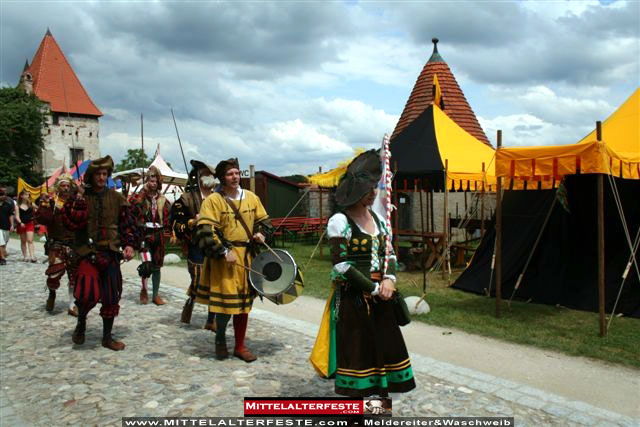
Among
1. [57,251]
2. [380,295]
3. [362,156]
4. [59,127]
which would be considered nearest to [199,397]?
[380,295]

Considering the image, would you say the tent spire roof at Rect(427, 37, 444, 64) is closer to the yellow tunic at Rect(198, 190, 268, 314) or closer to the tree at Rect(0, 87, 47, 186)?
the yellow tunic at Rect(198, 190, 268, 314)

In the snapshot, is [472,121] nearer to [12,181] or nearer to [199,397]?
[199,397]

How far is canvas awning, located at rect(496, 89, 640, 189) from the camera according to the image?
19.6 feet

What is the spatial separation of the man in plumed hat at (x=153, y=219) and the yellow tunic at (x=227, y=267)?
2.58 m

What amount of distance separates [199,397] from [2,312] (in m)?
4.74

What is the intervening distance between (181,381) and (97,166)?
7.72 ft

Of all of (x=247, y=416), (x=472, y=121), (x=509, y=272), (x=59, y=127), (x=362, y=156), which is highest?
(x=59, y=127)

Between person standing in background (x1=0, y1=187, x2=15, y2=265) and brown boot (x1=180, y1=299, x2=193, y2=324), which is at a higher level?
person standing in background (x1=0, y1=187, x2=15, y2=265)

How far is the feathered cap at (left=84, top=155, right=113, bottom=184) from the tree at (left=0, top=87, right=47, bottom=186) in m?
35.5

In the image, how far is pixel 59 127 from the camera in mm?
45406

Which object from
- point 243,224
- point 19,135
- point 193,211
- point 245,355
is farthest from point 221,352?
point 19,135

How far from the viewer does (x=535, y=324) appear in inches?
257

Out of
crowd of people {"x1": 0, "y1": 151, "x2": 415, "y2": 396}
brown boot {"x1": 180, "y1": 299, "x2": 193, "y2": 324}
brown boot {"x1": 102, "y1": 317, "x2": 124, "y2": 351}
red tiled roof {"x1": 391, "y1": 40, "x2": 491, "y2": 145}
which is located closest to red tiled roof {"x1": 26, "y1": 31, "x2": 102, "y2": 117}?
red tiled roof {"x1": 391, "y1": 40, "x2": 491, "y2": 145}

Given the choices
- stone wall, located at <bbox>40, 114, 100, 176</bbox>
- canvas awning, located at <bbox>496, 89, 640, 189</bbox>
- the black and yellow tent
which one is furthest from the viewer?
stone wall, located at <bbox>40, 114, 100, 176</bbox>
